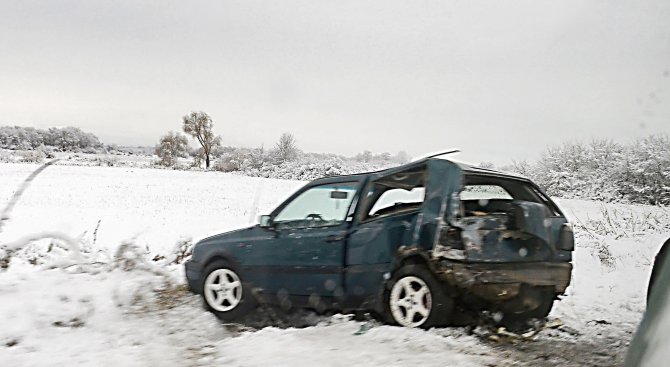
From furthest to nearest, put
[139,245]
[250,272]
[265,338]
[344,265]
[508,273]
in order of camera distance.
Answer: [139,245] → [250,272] → [344,265] → [508,273] → [265,338]

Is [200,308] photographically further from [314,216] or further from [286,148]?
[286,148]

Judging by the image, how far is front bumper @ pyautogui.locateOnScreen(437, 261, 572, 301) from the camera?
3.37 m

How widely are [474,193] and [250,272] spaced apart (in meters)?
1.88

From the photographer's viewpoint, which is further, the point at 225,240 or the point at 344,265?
the point at 225,240

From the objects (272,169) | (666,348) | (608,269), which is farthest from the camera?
(272,169)

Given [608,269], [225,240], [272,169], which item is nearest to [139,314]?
[225,240]

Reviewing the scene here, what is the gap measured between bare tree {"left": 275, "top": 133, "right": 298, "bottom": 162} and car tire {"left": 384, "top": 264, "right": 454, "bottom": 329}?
3996 mm

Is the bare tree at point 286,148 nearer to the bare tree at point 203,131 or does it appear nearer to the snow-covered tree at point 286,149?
the snow-covered tree at point 286,149

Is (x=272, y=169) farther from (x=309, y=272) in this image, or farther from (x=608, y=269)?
(x=608, y=269)

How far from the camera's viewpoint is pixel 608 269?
5.93m

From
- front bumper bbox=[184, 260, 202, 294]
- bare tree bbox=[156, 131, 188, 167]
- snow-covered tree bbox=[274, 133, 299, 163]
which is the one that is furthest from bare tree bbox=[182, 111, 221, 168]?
front bumper bbox=[184, 260, 202, 294]

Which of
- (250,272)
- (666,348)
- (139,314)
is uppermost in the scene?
(666,348)

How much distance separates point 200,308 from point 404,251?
203 centimetres

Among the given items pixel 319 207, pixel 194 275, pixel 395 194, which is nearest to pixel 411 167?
pixel 395 194
